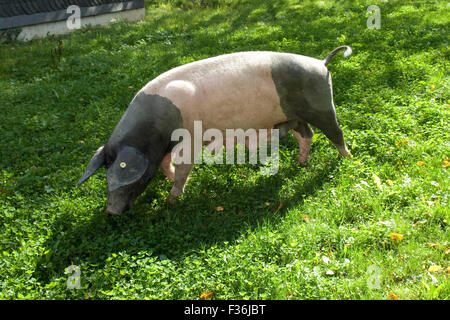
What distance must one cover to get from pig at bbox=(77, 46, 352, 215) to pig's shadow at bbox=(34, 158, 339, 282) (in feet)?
0.79

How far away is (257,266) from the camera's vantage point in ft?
11.3

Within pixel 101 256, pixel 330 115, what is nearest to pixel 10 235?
pixel 101 256

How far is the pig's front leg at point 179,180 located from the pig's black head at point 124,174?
33cm

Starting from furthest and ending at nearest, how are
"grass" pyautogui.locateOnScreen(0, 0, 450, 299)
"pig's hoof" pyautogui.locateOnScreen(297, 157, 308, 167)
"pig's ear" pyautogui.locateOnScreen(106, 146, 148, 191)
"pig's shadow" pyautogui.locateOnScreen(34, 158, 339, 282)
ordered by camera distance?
"pig's hoof" pyautogui.locateOnScreen(297, 157, 308, 167) → "pig's ear" pyautogui.locateOnScreen(106, 146, 148, 191) → "pig's shadow" pyautogui.locateOnScreen(34, 158, 339, 282) → "grass" pyautogui.locateOnScreen(0, 0, 450, 299)

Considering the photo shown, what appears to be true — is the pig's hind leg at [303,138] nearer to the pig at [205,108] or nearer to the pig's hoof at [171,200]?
the pig at [205,108]

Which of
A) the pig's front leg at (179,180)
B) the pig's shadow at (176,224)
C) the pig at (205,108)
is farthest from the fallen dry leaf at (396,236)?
the pig's front leg at (179,180)

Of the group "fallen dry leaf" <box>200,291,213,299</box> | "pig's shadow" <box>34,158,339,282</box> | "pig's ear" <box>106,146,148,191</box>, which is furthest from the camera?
"pig's ear" <box>106,146,148,191</box>

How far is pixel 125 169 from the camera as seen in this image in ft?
12.8

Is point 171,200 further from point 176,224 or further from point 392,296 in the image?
point 392,296

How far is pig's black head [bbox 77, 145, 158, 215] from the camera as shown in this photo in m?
3.90

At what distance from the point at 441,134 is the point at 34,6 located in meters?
9.06

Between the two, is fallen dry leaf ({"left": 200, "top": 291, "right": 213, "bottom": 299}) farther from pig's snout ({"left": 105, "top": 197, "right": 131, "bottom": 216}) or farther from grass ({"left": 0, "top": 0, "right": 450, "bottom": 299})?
pig's snout ({"left": 105, "top": 197, "right": 131, "bottom": 216})

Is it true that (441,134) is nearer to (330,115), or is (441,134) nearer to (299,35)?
(330,115)

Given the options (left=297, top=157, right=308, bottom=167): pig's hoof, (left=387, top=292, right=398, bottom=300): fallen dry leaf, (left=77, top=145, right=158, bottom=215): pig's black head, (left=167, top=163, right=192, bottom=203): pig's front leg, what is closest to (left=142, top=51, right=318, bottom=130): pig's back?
(left=167, top=163, right=192, bottom=203): pig's front leg
